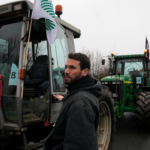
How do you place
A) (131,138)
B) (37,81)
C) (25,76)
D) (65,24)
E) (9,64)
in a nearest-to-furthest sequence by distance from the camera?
(25,76)
(9,64)
(37,81)
(65,24)
(131,138)

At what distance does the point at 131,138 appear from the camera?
197 inches

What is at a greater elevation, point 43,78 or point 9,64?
point 9,64

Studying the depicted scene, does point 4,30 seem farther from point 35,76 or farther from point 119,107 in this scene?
point 119,107

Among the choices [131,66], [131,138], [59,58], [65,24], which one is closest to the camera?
[59,58]

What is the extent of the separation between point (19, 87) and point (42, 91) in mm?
841

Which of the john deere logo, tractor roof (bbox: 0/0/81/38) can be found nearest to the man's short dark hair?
the john deere logo

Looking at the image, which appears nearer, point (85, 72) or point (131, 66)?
point (85, 72)

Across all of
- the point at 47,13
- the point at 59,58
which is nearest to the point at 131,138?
the point at 59,58

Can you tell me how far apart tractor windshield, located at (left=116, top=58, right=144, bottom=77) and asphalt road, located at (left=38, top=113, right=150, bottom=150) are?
6.12ft

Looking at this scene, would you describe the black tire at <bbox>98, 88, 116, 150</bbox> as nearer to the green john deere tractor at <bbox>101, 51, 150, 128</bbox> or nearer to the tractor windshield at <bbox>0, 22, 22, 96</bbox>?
the tractor windshield at <bbox>0, 22, 22, 96</bbox>

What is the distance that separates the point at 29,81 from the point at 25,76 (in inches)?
28.8

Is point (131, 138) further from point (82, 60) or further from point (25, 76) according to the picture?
point (82, 60)

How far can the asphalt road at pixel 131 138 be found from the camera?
4378mm

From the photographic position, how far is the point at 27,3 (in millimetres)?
2674
